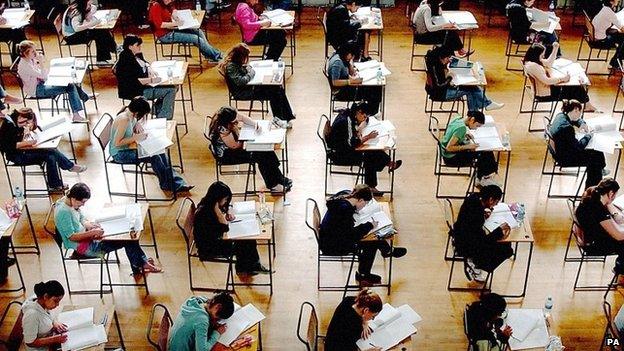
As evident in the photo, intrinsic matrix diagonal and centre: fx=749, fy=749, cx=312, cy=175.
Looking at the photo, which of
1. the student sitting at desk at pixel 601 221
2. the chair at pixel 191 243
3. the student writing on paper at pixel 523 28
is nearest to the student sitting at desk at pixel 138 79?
the chair at pixel 191 243

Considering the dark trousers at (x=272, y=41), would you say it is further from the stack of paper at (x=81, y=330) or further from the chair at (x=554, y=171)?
the stack of paper at (x=81, y=330)

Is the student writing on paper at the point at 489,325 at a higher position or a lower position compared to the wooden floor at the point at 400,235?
higher

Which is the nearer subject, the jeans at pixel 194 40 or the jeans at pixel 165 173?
the jeans at pixel 165 173

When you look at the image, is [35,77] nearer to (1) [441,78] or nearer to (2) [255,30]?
(2) [255,30]

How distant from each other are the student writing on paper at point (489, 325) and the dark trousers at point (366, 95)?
4134mm

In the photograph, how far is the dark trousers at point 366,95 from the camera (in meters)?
9.80

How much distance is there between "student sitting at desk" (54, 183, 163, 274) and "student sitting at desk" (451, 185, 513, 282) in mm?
3125

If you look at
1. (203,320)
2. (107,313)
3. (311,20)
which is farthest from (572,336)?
(311,20)

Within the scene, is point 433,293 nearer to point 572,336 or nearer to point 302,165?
point 572,336

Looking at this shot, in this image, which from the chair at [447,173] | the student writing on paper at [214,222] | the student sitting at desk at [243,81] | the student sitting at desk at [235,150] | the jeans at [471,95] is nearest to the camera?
the student writing on paper at [214,222]

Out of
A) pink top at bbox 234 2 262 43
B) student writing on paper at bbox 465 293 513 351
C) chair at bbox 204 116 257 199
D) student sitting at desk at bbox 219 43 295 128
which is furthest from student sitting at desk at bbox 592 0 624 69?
student writing on paper at bbox 465 293 513 351

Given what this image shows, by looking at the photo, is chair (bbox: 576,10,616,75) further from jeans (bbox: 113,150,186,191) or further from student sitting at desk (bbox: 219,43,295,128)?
jeans (bbox: 113,150,186,191)

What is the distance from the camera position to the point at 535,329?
6.09 meters

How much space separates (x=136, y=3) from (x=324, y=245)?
25.0 feet
